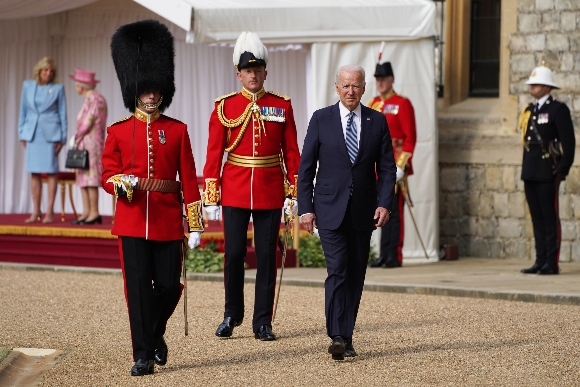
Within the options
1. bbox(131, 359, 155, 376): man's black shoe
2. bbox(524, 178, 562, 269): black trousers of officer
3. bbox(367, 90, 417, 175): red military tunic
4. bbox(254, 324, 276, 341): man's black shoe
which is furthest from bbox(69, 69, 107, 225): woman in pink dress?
bbox(131, 359, 155, 376): man's black shoe

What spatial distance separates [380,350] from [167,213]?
1525mm

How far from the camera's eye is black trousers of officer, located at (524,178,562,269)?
11445mm

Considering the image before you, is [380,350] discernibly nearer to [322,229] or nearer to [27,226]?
[322,229]

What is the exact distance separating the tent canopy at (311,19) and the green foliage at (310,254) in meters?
1.89

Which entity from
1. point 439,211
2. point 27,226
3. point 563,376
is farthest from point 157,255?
point 439,211

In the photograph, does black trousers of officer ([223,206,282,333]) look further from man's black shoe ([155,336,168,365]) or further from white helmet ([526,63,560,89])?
white helmet ([526,63,560,89])

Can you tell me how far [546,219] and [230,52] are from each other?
15.3 ft

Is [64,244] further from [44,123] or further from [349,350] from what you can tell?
[349,350]

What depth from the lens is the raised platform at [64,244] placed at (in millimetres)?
12352

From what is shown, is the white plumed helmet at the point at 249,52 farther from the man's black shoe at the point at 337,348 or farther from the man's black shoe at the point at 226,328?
the man's black shoe at the point at 337,348

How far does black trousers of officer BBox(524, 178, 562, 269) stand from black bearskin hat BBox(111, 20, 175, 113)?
211 inches

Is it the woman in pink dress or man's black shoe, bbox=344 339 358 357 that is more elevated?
the woman in pink dress

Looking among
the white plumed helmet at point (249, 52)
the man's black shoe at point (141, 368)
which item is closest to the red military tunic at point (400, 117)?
the white plumed helmet at point (249, 52)

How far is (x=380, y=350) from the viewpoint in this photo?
7473 mm
